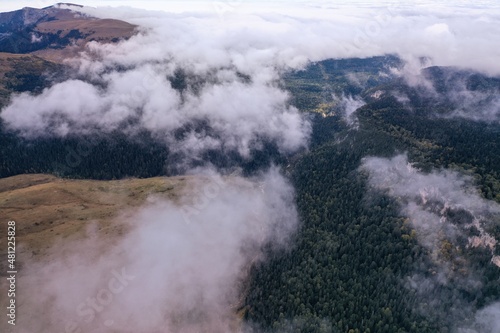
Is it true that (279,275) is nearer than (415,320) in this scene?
No

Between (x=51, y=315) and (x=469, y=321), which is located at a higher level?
(x=469, y=321)

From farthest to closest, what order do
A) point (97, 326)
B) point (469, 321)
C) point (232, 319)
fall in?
1. point (232, 319)
2. point (97, 326)
3. point (469, 321)

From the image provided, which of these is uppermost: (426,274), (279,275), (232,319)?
(426,274)

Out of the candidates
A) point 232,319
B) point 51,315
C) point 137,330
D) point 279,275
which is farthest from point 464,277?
point 51,315

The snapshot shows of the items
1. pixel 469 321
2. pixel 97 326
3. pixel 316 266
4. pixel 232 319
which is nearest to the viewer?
pixel 469 321

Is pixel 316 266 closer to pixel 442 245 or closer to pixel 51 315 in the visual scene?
pixel 442 245

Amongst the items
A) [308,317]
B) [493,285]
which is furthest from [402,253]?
[308,317]

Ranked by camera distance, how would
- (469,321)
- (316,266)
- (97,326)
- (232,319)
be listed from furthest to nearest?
(316,266)
(232,319)
(97,326)
(469,321)

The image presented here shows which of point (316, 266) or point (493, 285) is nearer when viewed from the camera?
point (493, 285)

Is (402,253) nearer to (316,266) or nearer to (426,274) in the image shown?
(426,274)
